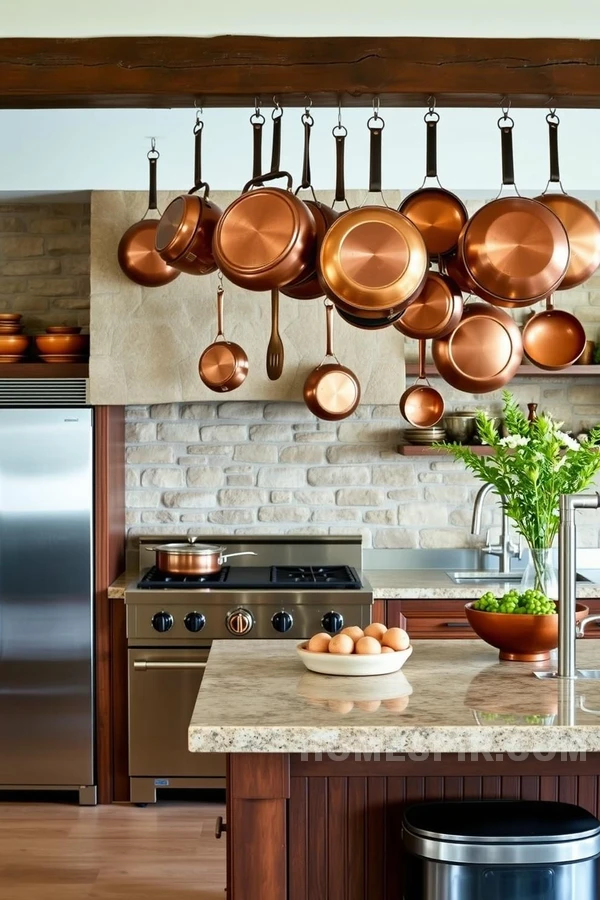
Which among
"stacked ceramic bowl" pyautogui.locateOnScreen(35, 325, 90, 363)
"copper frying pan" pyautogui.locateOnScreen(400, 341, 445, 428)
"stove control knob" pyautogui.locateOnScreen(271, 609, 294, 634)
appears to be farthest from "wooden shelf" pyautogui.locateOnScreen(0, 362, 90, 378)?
"copper frying pan" pyautogui.locateOnScreen(400, 341, 445, 428)

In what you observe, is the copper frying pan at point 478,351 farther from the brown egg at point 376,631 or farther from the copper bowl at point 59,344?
the copper bowl at point 59,344

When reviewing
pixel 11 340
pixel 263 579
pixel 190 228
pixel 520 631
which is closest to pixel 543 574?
pixel 520 631

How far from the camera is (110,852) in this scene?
14.4ft

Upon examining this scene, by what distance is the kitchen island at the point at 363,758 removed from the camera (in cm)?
237

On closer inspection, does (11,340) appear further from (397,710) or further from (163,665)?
(397,710)

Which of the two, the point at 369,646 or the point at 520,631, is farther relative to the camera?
the point at 520,631

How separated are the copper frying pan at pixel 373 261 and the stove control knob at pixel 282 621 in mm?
2528

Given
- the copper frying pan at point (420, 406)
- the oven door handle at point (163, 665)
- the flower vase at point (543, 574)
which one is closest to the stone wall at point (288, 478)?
the oven door handle at point (163, 665)

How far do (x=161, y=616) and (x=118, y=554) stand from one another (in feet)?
1.99

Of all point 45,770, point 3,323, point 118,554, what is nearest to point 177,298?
point 3,323

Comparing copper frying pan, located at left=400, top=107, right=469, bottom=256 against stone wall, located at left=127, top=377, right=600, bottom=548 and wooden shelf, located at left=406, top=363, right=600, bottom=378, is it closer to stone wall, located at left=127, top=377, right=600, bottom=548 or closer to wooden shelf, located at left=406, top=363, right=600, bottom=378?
wooden shelf, located at left=406, top=363, right=600, bottom=378

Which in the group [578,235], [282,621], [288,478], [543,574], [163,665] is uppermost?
[578,235]

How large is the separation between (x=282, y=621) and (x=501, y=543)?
1.25 metres

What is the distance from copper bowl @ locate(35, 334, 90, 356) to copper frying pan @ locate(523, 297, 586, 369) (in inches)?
104
